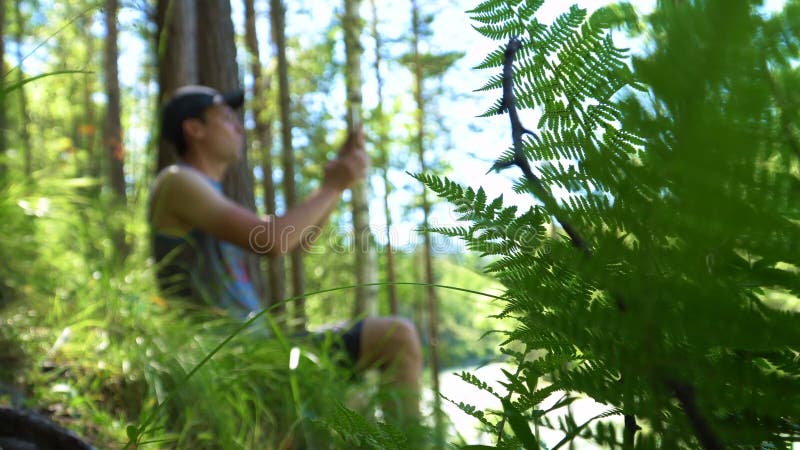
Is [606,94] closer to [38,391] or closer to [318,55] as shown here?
[38,391]

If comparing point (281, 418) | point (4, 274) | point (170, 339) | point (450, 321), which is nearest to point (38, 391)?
point (170, 339)

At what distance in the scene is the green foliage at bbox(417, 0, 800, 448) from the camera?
262 mm

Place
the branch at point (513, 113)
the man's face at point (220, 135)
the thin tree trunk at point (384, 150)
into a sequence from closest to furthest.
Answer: the branch at point (513, 113) < the man's face at point (220, 135) < the thin tree trunk at point (384, 150)

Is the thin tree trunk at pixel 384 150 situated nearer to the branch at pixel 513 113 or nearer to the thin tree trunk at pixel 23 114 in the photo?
the thin tree trunk at pixel 23 114

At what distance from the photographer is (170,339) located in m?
1.91

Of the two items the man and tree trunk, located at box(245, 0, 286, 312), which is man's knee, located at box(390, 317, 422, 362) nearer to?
the man

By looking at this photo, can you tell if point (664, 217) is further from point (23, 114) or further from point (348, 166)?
point (23, 114)

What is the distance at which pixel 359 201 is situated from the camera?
26.2ft

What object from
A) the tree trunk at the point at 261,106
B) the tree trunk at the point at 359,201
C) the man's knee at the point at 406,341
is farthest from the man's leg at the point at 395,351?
the tree trunk at the point at 261,106

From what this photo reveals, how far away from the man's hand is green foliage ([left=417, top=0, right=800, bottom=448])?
7.86 ft

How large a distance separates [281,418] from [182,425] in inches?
11.3

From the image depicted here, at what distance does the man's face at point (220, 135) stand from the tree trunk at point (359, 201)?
12.6 feet

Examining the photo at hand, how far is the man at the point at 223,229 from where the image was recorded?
2.42 metres

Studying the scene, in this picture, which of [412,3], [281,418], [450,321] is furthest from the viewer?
[450,321]
